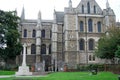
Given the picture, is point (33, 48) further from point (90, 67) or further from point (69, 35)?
point (90, 67)

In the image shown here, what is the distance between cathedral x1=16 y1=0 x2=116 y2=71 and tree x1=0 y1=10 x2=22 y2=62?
6.98m

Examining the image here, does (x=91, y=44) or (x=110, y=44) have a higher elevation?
(x=91, y=44)

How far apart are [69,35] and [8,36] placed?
15271 mm

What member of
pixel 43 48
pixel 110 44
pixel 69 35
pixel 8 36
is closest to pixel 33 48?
pixel 43 48

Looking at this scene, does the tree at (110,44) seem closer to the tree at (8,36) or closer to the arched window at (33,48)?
the tree at (8,36)

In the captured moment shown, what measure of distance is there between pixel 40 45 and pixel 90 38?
46.6ft

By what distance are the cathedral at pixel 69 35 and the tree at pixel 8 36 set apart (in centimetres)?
698

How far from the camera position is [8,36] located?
47188 millimetres

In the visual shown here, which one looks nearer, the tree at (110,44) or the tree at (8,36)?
the tree at (110,44)

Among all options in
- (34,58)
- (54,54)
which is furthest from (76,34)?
(34,58)

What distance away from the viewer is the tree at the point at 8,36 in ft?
157

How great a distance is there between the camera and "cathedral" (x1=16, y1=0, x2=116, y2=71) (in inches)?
2095

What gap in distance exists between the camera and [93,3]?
5803 cm

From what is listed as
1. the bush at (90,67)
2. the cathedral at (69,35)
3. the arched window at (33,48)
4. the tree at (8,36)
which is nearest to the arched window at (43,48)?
the cathedral at (69,35)
